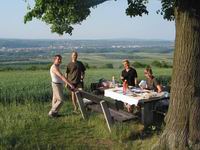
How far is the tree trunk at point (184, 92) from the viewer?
7.87m

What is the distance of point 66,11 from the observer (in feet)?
28.2

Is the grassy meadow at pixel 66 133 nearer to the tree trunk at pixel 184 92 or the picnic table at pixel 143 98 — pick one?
the picnic table at pixel 143 98

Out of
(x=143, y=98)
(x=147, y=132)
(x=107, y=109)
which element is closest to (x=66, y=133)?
(x=107, y=109)

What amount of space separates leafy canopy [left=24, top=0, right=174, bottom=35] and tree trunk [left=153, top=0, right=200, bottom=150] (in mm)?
908

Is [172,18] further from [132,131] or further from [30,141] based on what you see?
[30,141]

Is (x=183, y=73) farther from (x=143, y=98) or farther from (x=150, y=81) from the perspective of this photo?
(x=150, y=81)

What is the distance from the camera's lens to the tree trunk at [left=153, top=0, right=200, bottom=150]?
310 inches

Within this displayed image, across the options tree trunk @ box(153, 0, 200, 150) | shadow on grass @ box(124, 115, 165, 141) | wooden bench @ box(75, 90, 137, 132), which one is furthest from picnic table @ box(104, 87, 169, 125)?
tree trunk @ box(153, 0, 200, 150)

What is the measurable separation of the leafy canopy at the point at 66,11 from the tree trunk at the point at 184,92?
908 millimetres

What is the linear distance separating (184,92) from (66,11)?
2.74 metres

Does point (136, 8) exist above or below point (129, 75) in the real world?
above

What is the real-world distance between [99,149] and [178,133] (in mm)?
1518

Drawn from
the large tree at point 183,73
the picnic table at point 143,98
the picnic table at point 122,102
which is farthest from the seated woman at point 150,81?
the large tree at point 183,73

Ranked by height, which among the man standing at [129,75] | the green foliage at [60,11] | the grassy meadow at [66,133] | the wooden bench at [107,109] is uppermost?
the green foliage at [60,11]
